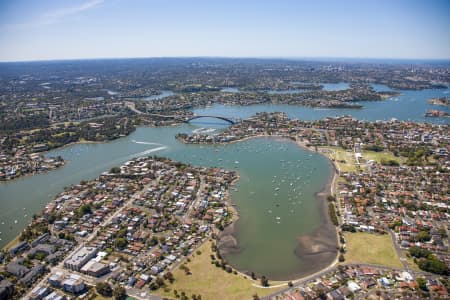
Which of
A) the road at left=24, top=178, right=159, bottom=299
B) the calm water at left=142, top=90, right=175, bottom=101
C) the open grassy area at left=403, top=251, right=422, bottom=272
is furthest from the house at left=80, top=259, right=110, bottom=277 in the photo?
the calm water at left=142, top=90, right=175, bottom=101

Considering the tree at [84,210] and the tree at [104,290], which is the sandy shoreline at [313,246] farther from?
the tree at [84,210]

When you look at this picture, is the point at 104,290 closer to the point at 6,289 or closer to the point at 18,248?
the point at 6,289

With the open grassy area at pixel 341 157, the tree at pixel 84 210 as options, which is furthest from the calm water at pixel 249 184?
the tree at pixel 84 210

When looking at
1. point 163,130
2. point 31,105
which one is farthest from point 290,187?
point 31,105

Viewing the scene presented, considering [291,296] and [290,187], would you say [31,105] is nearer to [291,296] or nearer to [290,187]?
[290,187]

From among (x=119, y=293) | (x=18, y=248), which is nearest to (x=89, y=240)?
(x=18, y=248)
